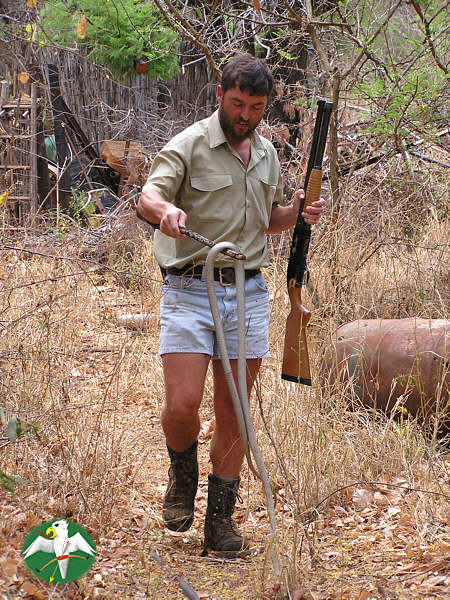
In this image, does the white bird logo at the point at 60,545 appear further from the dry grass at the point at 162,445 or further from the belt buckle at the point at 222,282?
the belt buckle at the point at 222,282

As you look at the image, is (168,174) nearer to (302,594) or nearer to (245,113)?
(245,113)

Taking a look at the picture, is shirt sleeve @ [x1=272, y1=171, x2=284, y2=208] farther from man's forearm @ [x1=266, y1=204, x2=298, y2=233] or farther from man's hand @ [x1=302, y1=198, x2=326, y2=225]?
man's hand @ [x1=302, y1=198, x2=326, y2=225]

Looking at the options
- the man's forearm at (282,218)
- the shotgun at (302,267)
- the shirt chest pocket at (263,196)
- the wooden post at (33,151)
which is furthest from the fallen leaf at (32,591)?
the wooden post at (33,151)

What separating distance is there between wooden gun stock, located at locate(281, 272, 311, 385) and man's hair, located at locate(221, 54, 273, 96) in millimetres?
956

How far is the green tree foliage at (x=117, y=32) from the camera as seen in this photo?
30.7ft

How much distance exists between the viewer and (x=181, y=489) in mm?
3527

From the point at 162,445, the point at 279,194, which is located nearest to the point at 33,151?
the point at 162,445

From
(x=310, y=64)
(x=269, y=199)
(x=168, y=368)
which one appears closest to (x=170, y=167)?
(x=269, y=199)

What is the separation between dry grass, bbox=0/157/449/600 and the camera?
326cm

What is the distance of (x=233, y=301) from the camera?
3.36 meters

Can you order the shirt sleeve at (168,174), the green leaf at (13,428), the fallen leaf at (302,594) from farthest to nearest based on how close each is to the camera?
the shirt sleeve at (168,174) < the fallen leaf at (302,594) < the green leaf at (13,428)

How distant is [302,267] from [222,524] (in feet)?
4.11

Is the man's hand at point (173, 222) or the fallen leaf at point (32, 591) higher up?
the man's hand at point (173, 222)

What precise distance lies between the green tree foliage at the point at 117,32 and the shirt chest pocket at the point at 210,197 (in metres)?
6.16
